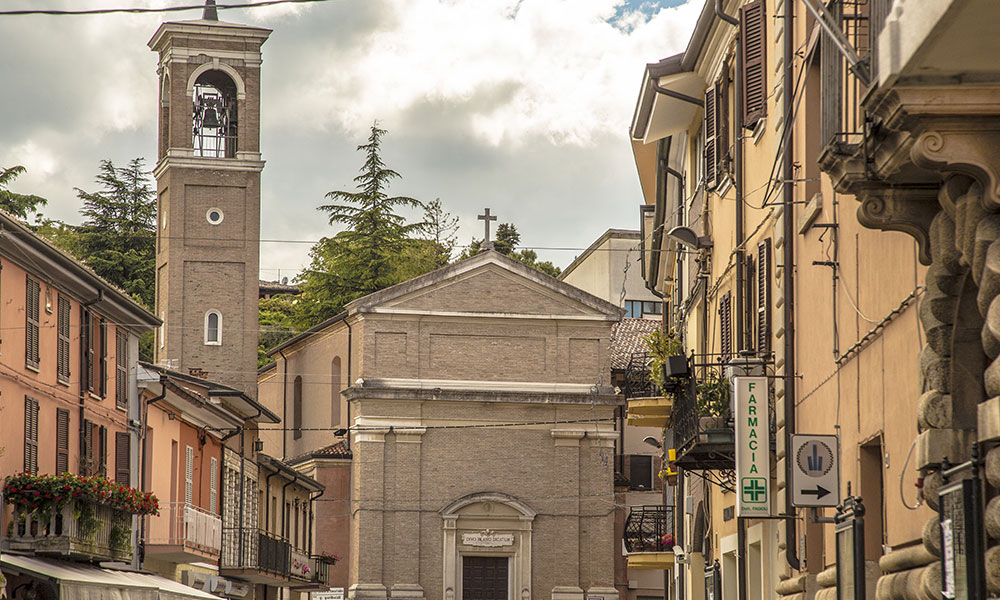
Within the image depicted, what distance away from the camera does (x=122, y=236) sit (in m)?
64.1

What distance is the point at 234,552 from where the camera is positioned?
3466 centimetres

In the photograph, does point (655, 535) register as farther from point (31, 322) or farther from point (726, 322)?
point (726, 322)

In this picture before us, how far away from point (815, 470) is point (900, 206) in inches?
142

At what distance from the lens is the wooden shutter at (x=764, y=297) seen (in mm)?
14461

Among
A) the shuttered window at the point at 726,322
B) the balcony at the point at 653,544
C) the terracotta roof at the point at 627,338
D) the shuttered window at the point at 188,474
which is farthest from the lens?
the terracotta roof at the point at 627,338

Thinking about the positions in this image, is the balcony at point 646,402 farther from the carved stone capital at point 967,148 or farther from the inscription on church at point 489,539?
the inscription on church at point 489,539

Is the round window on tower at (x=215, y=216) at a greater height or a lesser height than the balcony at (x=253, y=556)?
greater

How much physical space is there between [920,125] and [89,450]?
68.9ft

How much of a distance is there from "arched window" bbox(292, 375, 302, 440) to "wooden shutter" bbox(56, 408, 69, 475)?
104 feet

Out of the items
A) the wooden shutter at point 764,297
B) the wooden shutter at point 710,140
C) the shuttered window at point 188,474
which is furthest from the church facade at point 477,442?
the wooden shutter at point 764,297

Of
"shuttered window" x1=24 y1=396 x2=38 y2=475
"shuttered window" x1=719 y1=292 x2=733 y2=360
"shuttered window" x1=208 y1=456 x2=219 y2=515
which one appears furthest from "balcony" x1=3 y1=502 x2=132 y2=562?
"shuttered window" x1=719 y1=292 x2=733 y2=360

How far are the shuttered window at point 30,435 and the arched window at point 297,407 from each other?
108 ft

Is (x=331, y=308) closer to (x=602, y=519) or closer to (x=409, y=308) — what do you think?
(x=409, y=308)

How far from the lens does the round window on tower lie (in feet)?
184
